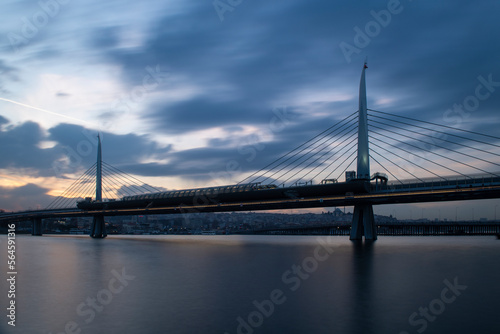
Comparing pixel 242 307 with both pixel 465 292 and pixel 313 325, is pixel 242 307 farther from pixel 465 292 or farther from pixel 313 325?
pixel 465 292

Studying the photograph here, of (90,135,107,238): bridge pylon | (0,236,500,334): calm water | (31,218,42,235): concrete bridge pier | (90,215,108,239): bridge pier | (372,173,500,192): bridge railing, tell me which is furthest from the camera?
(31,218,42,235): concrete bridge pier

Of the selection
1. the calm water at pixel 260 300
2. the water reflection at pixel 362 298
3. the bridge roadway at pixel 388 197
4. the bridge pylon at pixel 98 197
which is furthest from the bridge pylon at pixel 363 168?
the bridge pylon at pixel 98 197

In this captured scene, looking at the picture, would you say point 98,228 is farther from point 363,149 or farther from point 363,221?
point 363,149

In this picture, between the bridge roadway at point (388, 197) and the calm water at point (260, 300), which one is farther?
the bridge roadway at point (388, 197)

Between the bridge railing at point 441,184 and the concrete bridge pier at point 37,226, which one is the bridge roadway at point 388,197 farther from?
the concrete bridge pier at point 37,226

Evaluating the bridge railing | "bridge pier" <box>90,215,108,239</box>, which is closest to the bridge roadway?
the bridge railing

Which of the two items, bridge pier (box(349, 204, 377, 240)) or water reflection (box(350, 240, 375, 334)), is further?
bridge pier (box(349, 204, 377, 240))

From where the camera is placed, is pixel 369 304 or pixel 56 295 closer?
pixel 369 304

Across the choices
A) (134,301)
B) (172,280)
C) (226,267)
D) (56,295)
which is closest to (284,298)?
(134,301)

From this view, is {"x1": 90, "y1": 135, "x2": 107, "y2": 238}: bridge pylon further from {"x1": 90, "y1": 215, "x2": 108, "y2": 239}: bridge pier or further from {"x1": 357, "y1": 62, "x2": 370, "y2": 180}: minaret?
{"x1": 357, "y1": 62, "x2": 370, "y2": 180}: minaret
